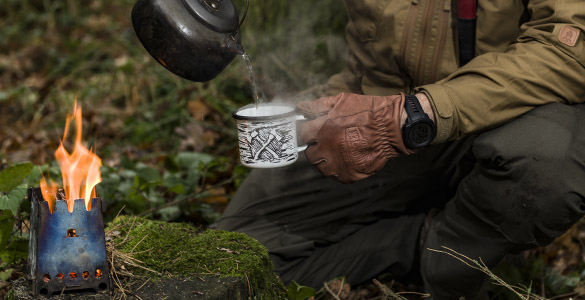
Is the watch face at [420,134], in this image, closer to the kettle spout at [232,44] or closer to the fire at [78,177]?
the kettle spout at [232,44]

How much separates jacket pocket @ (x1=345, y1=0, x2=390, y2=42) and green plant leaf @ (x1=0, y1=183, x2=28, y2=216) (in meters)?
1.46

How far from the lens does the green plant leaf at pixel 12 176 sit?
6.98ft

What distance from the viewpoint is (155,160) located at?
149 inches

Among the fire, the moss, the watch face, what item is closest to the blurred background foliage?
the fire

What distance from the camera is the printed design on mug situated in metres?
1.96

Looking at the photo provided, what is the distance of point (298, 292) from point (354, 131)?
2.03 ft

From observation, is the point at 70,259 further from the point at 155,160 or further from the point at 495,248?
the point at 155,160

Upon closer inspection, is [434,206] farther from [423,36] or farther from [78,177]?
[78,177]

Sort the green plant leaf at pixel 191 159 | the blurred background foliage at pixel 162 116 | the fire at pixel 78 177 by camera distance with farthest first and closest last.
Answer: the green plant leaf at pixel 191 159 → the blurred background foliage at pixel 162 116 → the fire at pixel 78 177

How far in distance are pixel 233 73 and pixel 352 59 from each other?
193 cm

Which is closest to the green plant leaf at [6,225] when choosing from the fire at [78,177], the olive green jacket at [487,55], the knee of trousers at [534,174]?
the fire at [78,177]

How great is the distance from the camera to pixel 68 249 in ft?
Answer: 5.58

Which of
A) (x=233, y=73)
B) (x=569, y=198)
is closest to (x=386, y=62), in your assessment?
(x=569, y=198)

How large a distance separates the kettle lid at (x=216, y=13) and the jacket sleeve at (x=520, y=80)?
0.72 metres
